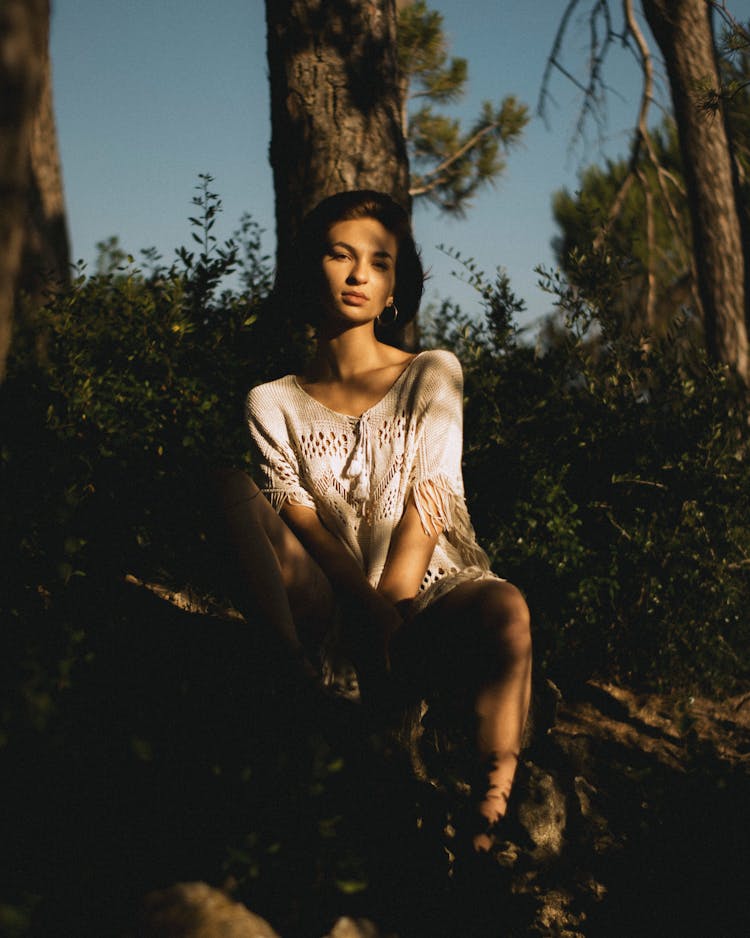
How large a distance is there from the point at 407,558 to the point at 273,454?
2.16 ft

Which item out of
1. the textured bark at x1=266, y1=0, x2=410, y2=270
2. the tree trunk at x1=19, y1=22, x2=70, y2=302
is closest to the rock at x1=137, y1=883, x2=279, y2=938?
the textured bark at x1=266, y1=0, x2=410, y2=270

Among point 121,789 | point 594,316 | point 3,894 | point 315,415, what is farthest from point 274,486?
point 594,316

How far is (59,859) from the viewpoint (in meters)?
1.95

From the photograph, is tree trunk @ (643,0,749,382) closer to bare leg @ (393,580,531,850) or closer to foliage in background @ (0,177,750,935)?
foliage in background @ (0,177,750,935)

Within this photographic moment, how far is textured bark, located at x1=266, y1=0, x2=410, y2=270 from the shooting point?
447 cm

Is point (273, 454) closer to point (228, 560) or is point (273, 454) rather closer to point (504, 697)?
point (228, 560)

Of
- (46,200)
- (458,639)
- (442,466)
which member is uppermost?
(46,200)

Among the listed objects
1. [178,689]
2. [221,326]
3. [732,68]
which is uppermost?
[732,68]

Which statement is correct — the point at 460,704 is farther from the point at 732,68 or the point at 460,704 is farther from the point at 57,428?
the point at 732,68

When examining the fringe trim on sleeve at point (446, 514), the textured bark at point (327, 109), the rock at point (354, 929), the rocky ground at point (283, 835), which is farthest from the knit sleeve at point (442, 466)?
the textured bark at point (327, 109)

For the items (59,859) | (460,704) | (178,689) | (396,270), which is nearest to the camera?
(59,859)

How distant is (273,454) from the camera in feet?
10.7

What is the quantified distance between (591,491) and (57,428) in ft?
7.70

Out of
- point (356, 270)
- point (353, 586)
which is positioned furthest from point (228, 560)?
point (356, 270)
